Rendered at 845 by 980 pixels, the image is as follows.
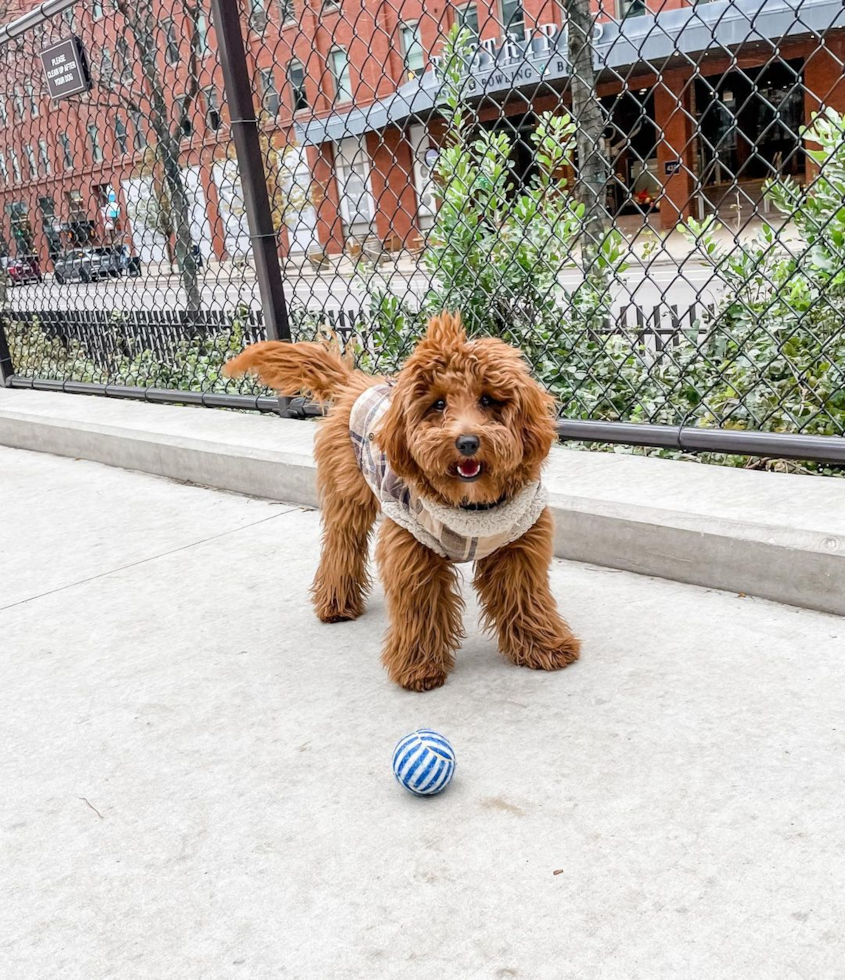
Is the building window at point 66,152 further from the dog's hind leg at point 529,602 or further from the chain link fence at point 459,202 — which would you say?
the dog's hind leg at point 529,602

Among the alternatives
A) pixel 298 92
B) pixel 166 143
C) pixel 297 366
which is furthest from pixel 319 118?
pixel 297 366

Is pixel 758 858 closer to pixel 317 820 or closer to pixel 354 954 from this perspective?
pixel 354 954

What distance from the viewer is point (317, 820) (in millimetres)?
2207

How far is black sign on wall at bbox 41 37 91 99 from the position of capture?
5958mm

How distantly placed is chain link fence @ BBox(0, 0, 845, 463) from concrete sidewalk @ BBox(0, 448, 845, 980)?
1184mm

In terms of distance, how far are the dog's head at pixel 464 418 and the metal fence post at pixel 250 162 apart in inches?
116

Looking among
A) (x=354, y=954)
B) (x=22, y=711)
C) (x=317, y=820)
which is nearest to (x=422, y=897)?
(x=354, y=954)

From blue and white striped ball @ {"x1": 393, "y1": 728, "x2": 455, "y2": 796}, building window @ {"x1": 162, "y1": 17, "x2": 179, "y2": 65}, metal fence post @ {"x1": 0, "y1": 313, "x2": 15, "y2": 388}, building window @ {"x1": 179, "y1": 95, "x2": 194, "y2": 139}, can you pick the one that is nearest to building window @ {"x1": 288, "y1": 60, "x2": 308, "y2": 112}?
building window @ {"x1": 179, "y1": 95, "x2": 194, "y2": 139}

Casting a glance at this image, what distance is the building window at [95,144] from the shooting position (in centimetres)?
688

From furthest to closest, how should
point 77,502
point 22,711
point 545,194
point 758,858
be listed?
point 77,502, point 545,194, point 22,711, point 758,858

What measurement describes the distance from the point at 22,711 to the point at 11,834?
2.26ft

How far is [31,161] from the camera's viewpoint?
745 cm

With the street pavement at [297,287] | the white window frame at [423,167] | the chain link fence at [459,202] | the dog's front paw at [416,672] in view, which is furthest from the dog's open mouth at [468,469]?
the white window frame at [423,167]

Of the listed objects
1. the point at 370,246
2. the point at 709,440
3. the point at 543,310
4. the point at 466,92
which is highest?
the point at 466,92
